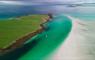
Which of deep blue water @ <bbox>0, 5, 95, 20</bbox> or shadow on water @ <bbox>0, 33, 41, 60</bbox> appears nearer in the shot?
shadow on water @ <bbox>0, 33, 41, 60</bbox>

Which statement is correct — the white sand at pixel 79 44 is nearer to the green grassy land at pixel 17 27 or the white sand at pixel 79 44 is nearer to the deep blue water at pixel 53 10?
the deep blue water at pixel 53 10

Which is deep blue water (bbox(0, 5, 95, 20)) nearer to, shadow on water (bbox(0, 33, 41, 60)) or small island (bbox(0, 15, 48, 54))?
small island (bbox(0, 15, 48, 54))

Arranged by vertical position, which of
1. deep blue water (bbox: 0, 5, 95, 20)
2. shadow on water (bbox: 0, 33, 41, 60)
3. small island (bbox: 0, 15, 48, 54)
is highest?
deep blue water (bbox: 0, 5, 95, 20)

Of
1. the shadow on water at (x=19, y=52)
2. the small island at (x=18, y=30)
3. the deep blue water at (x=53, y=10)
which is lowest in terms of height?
the shadow on water at (x=19, y=52)

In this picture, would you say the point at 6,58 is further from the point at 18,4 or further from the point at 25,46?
the point at 18,4

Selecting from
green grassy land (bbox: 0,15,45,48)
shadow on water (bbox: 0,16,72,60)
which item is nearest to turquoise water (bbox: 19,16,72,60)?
shadow on water (bbox: 0,16,72,60)

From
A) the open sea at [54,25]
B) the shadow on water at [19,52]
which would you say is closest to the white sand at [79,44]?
the open sea at [54,25]
